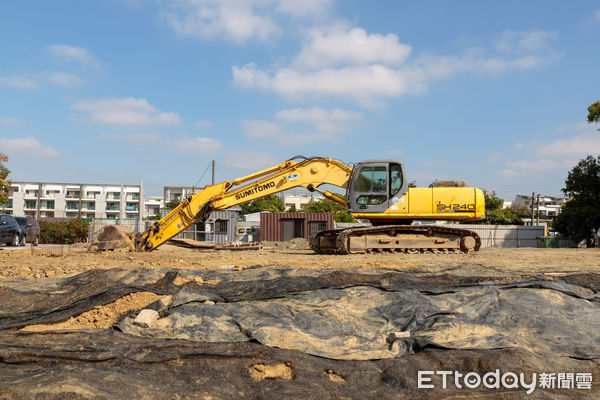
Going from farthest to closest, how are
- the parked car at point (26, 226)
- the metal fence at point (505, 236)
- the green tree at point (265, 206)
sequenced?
the green tree at point (265, 206)
the metal fence at point (505, 236)
the parked car at point (26, 226)

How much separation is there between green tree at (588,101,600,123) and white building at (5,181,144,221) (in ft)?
263

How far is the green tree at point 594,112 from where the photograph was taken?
1228 inches

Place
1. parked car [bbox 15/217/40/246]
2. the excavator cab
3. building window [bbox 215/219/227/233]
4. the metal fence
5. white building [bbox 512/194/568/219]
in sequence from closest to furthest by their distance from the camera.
Result: the excavator cab, parked car [bbox 15/217/40/246], building window [bbox 215/219/227/233], the metal fence, white building [bbox 512/194/568/219]

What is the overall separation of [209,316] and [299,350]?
1.30 m

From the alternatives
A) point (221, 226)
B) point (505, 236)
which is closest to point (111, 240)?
point (221, 226)

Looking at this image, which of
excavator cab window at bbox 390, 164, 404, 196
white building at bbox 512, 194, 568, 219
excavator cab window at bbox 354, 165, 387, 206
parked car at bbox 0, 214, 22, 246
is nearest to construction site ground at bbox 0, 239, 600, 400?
excavator cab window at bbox 354, 165, 387, 206

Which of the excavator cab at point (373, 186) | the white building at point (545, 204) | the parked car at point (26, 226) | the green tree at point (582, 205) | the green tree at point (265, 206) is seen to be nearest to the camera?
the excavator cab at point (373, 186)

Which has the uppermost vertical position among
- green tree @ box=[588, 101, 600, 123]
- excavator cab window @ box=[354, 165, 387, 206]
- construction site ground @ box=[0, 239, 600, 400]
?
green tree @ box=[588, 101, 600, 123]

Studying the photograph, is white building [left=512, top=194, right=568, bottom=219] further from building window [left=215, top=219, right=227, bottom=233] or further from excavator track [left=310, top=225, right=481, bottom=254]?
excavator track [left=310, top=225, right=481, bottom=254]

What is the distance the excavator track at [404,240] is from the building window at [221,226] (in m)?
18.5

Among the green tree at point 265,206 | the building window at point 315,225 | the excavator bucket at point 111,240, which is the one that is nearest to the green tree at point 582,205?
the building window at point 315,225

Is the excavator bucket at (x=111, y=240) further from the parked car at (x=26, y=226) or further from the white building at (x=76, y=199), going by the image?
the white building at (x=76, y=199)

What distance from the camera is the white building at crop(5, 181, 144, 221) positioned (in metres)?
92.0

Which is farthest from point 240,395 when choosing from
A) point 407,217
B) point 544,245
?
point 544,245
